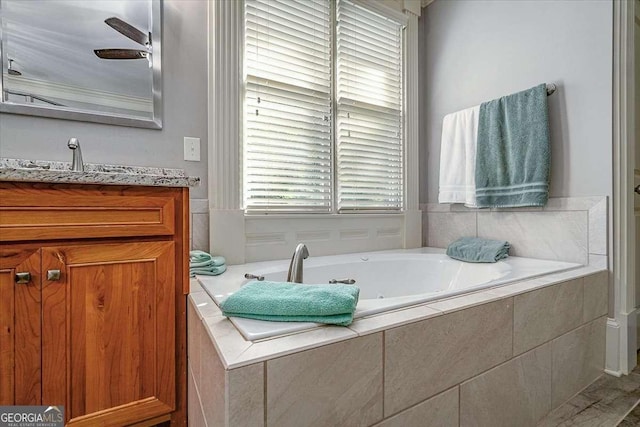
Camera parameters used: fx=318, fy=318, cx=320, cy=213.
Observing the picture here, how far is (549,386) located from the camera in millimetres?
1232

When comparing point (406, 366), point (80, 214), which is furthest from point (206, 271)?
point (406, 366)

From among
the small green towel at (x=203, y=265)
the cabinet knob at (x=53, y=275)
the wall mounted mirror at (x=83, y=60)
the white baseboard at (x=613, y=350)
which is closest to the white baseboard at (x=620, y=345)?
the white baseboard at (x=613, y=350)

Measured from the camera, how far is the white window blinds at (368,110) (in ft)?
6.78

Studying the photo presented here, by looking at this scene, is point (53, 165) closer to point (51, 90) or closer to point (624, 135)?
point (51, 90)

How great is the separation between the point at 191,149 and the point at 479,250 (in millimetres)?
1682

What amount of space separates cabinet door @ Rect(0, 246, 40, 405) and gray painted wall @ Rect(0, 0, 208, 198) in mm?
673

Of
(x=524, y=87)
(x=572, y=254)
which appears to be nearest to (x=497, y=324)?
(x=572, y=254)

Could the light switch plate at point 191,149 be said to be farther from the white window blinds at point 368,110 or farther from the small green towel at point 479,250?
the small green towel at point 479,250

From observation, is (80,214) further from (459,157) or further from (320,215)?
(459,157)

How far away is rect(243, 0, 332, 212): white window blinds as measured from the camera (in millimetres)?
1747

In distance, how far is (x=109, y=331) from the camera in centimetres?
95

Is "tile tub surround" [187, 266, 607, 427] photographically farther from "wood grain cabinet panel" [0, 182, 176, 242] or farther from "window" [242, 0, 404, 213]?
"window" [242, 0, 404, 213]

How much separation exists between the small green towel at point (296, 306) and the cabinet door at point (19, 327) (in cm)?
52

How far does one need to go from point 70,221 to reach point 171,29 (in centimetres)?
112
